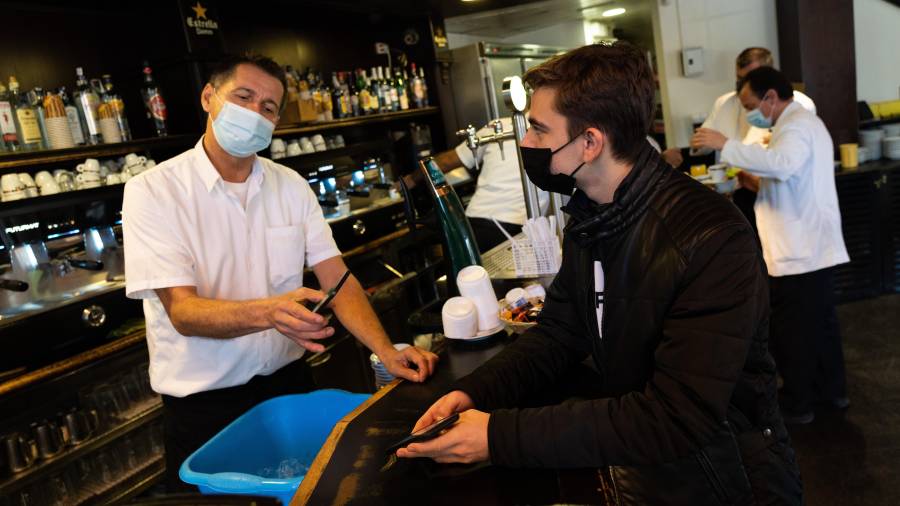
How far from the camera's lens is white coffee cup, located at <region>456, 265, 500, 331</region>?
1.77m

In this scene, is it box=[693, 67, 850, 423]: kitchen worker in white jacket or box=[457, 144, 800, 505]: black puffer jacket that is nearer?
box=[457, 144, 800, 505]: black puffer jacket

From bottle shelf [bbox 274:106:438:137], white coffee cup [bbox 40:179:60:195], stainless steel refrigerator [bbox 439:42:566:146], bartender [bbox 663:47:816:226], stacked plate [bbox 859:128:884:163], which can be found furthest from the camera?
stainless steel refrigerator [bbox 439:42:566:146]

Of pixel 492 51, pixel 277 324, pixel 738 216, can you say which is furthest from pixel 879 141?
pixel 277 324

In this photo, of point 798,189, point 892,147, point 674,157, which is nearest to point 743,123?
point 674,157

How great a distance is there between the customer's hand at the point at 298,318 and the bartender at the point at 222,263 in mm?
171

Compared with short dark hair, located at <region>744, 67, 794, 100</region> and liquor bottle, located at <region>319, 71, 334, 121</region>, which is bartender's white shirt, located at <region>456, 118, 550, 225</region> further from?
short dark hair, located at <region>744, 67, 794, 100</region>

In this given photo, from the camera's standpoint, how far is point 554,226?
2.38 meters

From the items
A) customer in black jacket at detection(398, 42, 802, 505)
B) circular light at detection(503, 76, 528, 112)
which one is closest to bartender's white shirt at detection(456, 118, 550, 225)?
circular light at detection(503, 76, 528, 112)

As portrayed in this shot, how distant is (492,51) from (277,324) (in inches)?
187

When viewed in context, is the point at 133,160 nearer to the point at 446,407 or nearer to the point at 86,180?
the point at 86,180

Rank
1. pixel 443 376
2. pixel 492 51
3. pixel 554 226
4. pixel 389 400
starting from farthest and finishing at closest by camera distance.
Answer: pixel 492 51
pixel 554 226
pixel 443 376
pixel 389 400

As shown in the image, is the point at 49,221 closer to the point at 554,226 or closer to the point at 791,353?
the point at 554,226

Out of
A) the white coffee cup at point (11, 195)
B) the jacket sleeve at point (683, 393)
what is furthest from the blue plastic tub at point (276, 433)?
the white coffee cup at point (11, 195)

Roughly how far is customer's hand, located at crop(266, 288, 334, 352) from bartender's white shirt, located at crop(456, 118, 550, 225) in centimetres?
254
